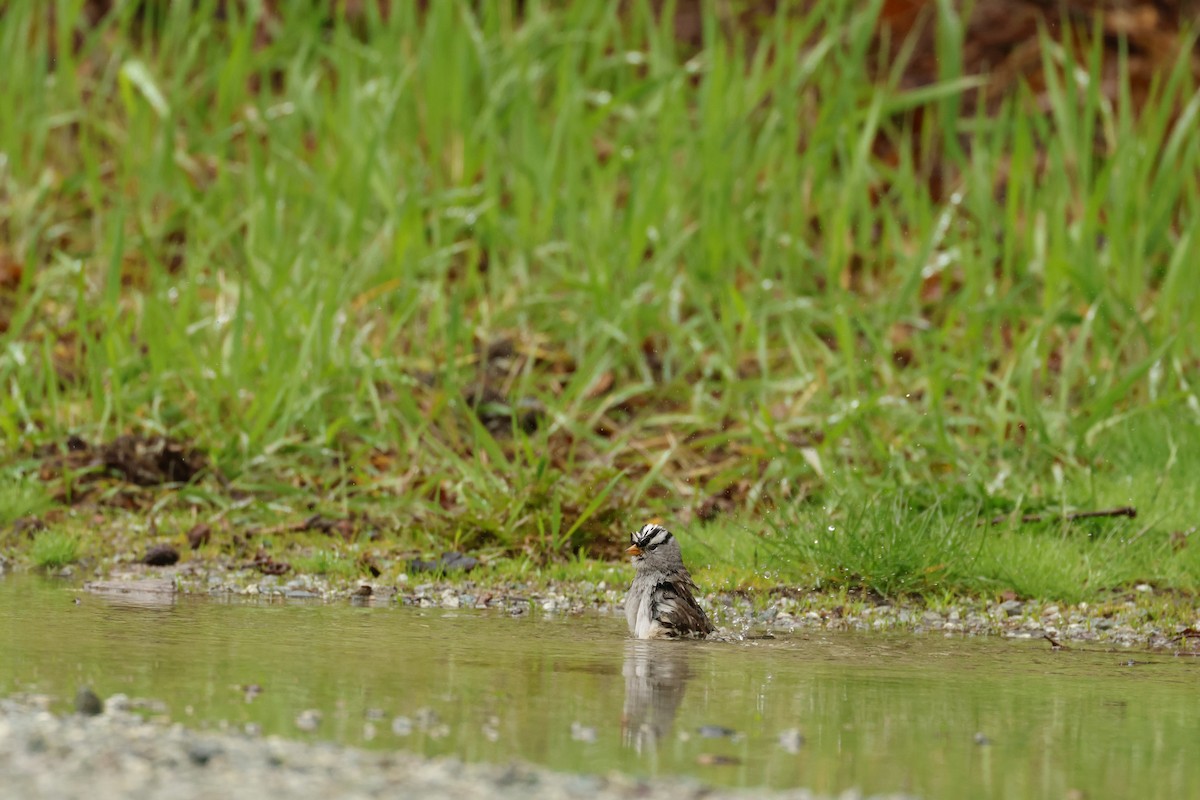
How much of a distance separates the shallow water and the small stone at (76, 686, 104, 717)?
0.38ft

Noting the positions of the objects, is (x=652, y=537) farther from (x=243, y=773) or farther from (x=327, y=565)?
(x=243, y=773)

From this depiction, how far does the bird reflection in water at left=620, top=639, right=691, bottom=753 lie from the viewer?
4641 mm

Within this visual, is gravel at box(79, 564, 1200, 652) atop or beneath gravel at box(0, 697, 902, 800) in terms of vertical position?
beneath

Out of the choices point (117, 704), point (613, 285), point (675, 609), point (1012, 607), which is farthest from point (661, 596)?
point (613, 285)

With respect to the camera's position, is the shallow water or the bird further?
the bird

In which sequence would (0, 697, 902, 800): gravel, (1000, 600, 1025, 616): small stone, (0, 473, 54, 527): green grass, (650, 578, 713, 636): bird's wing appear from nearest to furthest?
1. (0, 697, 902, 800): gravel
2. (650, 578, 713, 636): bird's wing
3. (1000, 600, 1025, 616): small stone
4. (0, 473, 54, 527): green grass

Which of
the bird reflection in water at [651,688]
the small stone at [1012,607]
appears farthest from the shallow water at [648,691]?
the small stone at [1012,607]

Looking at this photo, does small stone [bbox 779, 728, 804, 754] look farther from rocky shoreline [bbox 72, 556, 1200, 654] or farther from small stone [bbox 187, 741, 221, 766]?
rocky shoreline [bbox 72, 556, 1200, 654]

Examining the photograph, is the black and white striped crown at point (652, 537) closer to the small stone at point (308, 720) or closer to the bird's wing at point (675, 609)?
the bird's wing at point (675, 609)

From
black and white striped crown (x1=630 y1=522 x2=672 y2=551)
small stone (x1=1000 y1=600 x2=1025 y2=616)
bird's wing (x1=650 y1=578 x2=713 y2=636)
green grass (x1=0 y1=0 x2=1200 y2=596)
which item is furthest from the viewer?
green grass (x1=0 y1=0 x2=1200 y2=596)

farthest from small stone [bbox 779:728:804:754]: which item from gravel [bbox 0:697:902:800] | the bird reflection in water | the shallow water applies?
gravel [bbox 0:697:902:800]

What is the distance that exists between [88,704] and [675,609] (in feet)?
8.22

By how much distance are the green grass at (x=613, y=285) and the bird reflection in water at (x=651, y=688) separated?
1.57m

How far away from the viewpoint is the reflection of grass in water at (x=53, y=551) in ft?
→ 26.2
